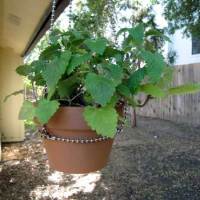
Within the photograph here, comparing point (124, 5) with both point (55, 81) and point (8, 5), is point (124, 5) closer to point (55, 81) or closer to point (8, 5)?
point (8, 5)

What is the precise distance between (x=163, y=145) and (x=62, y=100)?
572 centimetres

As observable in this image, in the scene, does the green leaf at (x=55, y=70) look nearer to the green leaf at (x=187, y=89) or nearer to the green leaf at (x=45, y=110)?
the green leaf at (x=45, y=110)

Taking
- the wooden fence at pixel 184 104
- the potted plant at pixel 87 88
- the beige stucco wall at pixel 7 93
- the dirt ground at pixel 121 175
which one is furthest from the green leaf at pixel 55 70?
the wooden fence at pixel 184 104

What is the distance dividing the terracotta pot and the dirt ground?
2.87 m

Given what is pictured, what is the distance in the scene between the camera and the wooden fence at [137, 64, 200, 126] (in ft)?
28.1

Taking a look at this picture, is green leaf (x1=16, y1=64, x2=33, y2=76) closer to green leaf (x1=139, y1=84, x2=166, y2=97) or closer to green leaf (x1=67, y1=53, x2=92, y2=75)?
green leaf (x1=67, y1=53, x2=92, y2=75)

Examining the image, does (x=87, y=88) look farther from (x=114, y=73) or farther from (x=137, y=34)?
(x=137, y=34)

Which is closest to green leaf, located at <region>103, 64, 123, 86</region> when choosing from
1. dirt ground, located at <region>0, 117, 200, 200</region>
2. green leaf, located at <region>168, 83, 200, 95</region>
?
green leaf, located at <region>168, 83, 200, 95</region>

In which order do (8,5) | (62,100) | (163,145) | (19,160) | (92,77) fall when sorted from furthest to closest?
(163,145) → (19,160) → (8,5) → (62,100) → (92,77)

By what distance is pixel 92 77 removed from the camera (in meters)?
1.18

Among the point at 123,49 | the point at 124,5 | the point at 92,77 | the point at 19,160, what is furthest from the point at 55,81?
the point at 124,5

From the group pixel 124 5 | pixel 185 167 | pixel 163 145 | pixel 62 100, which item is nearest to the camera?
pixel 62 100

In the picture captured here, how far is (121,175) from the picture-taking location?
16.2 feet

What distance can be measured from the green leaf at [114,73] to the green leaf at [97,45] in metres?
0.07
